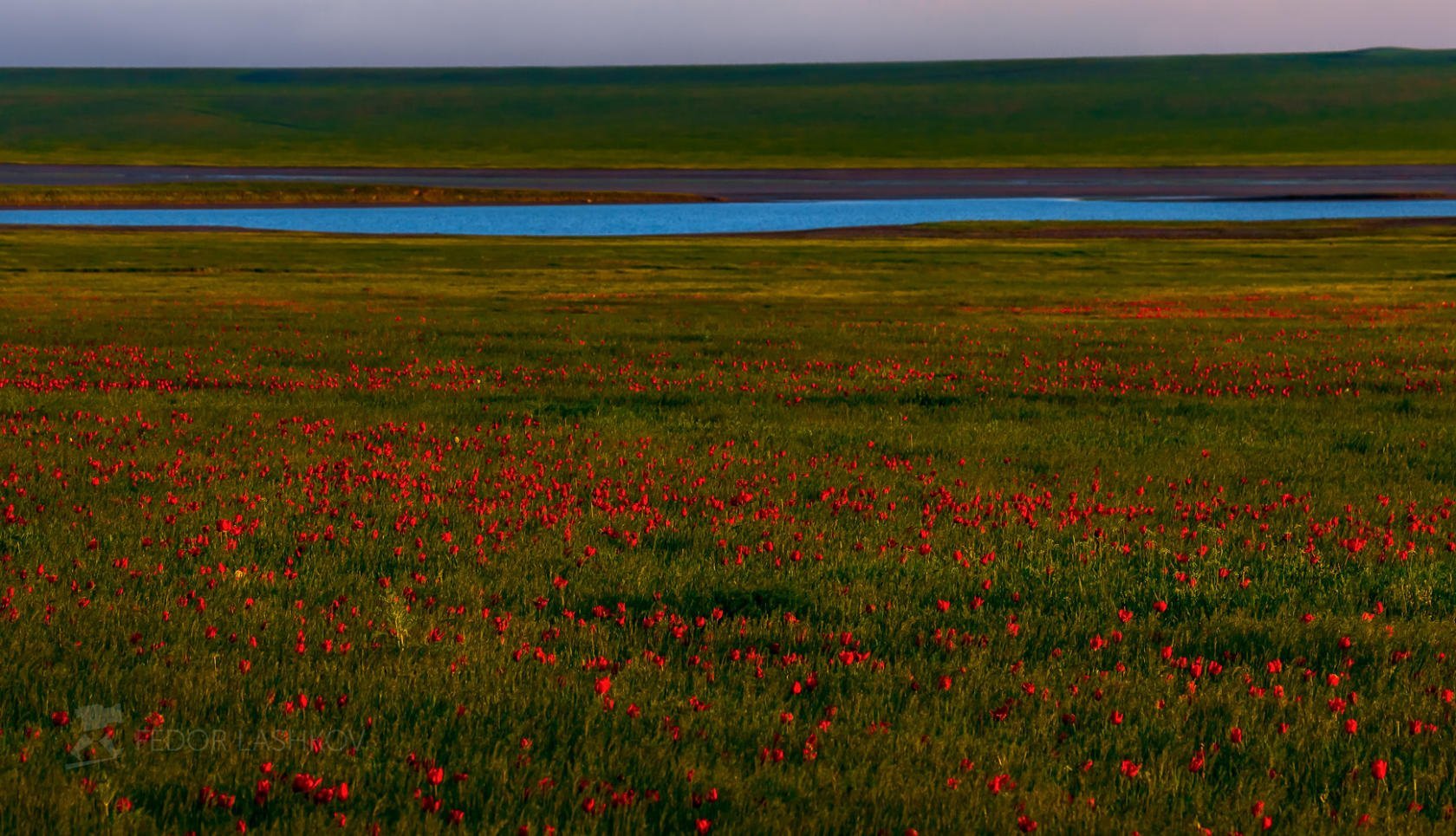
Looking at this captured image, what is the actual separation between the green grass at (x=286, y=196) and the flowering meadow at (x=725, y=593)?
3057 inches

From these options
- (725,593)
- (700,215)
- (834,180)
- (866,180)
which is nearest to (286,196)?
(700,215)

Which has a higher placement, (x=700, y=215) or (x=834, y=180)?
(x=834, y=180)

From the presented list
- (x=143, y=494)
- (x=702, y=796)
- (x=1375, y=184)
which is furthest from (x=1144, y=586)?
(x=1375, y=184)

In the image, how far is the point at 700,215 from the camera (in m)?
83.2

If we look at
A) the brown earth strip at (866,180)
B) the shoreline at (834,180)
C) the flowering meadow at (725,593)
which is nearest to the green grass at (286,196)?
the shoreline at (834,180)

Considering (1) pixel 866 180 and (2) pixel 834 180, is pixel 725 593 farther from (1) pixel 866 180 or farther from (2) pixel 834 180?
(1) pixel 866 180

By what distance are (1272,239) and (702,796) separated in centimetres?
6384

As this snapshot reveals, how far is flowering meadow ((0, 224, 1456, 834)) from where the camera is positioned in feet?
18.8

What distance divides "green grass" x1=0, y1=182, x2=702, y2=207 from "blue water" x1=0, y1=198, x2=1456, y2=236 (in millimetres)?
5030

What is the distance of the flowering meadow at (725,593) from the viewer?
5.73 meters

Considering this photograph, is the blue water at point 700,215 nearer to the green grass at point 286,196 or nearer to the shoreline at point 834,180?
the green grass at point 286,196

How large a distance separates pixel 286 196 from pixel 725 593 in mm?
98215

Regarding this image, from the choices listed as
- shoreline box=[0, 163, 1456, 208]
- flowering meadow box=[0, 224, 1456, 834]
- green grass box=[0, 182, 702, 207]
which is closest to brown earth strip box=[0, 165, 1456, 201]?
shoreline box=[0, 163, 1456, 208]

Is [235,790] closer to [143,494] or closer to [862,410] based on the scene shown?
[143,494]
